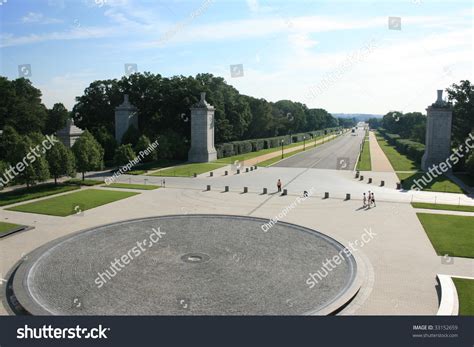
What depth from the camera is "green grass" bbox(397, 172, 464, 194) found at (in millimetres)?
38706

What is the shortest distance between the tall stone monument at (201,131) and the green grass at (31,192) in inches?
925

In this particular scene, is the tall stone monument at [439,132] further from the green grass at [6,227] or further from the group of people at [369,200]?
the green grass at [6,227]

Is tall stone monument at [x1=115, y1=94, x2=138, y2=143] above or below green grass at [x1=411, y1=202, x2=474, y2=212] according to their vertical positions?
above

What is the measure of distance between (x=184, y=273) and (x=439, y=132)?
41.1 m

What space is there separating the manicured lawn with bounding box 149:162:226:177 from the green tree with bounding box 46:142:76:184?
36.6 feet

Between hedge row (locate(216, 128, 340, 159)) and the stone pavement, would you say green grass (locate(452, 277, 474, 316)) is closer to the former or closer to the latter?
the stone pavement

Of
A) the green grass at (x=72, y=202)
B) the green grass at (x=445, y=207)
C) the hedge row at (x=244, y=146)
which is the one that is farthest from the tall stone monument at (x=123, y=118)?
the green grass at (x=445, y=207)

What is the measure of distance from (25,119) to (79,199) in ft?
108

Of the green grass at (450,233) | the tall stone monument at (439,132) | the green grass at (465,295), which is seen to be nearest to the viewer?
the green grass at (465,295)

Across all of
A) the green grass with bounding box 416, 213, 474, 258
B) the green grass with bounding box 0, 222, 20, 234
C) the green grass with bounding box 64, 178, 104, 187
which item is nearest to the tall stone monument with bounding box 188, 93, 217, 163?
the green grass with bounding box 64, 178, 104, 187

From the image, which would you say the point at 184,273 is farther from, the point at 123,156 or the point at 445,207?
the point at 123,156

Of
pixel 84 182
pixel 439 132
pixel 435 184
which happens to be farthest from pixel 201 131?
pixel 435 184

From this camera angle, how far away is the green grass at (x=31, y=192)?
32531 mm
